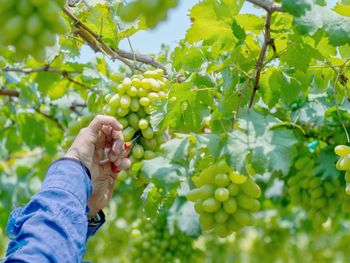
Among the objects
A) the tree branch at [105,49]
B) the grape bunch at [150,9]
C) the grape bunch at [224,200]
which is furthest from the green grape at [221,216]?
the grape bunch at [150,9]

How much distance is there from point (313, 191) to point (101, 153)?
106cm

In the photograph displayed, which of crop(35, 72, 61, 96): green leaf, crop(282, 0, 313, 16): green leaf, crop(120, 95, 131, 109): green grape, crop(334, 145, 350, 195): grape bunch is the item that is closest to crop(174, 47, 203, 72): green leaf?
crop(120, 95, 131, 109): green grape

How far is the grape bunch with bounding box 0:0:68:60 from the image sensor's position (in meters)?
1.10

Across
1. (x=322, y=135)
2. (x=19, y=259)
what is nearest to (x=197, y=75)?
(x=19, y=259)

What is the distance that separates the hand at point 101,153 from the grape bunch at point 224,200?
0.30 metres

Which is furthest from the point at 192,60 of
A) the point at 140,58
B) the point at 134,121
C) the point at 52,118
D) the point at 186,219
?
the point at 52,118

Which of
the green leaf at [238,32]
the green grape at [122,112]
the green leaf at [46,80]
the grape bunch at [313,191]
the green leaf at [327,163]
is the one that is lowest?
the grape bunch at [313,191]

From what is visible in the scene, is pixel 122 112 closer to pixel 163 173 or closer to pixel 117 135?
pixel 117 135

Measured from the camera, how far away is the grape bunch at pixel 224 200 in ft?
5.90

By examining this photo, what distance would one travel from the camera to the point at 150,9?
1035mm

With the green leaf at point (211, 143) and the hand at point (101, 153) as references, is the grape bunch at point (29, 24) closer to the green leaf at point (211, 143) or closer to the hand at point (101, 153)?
the green leaf at point (211, 143)

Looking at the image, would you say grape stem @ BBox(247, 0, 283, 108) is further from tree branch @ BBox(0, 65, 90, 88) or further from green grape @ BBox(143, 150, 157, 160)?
tree branch @ BBox(0, 65, 90, 88)

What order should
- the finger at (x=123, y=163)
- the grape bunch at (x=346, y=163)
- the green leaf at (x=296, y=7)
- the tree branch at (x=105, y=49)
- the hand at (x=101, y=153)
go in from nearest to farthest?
the green leaf at (x=296, y=7)
the grape bunch at (x=346, y=163)
the hand at (x=101, y=153)
the finger at (x=123, y=163)
the tree branch at (x=105, y=49)

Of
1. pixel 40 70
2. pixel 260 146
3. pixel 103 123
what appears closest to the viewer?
pixel 260 146
